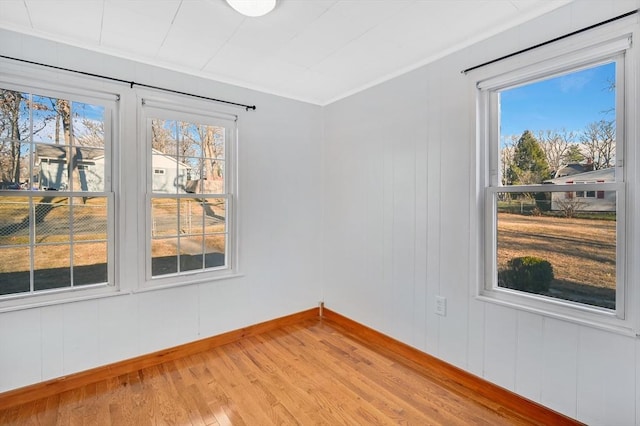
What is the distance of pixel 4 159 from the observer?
2.05 m

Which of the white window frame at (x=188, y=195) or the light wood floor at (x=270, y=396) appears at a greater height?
the white window frame at (x=188, y=195)

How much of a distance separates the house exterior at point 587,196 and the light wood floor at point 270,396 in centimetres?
133

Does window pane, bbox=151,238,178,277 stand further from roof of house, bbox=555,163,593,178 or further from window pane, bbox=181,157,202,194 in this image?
roof of house, bbox=555,163,593,178

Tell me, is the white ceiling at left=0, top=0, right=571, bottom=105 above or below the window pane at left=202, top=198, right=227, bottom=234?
above

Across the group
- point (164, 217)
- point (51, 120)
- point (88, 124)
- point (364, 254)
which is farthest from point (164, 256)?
point (364, 254)

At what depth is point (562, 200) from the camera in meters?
1.89

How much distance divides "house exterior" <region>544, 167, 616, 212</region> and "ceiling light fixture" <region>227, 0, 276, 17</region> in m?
1.99

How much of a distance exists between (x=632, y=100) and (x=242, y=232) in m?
2.85

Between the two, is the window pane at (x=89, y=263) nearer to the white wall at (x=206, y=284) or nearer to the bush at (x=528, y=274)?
the white wall at (x=206, y=284)

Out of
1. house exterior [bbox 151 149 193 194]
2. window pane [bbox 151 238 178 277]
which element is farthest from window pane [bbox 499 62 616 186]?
window pane [bbox 151 238 178 277]

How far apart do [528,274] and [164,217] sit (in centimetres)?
280

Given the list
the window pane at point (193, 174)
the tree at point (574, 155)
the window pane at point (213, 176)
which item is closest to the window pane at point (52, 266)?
the window pane at point (193, 174)

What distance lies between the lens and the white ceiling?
5.94 feet

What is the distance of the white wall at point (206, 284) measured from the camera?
2.12 m
